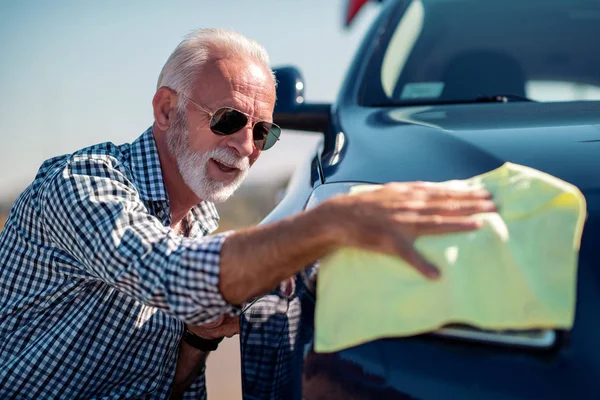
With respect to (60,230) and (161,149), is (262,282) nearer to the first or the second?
(60,230)

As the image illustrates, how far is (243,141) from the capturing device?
2070 mm

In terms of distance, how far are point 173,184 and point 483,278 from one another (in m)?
1.24

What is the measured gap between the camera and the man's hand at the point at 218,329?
6.79ft

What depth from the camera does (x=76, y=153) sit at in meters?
1.85

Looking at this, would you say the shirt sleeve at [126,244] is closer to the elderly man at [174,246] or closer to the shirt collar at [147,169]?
the elderly man at [174,246]

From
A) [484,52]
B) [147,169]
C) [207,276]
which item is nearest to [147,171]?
[147,169]

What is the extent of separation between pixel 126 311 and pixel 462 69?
1259 millimetres

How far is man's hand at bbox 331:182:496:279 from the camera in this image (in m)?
1.15

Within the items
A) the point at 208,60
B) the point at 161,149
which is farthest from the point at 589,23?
the point at 161,149

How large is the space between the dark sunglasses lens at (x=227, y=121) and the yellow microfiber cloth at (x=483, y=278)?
0.91 metres

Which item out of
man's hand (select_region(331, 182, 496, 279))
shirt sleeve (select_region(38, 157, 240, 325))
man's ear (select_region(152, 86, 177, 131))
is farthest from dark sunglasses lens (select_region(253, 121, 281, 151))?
man's hand (select_region(331, 182, 496, 279))

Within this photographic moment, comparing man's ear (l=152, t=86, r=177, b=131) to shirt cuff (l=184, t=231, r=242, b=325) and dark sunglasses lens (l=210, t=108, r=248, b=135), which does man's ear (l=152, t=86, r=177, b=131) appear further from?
shirt cuff (l=184, t=231, r=242, b=325)

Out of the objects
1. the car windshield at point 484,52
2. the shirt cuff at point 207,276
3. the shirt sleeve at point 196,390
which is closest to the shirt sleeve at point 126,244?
the shirt cuff at point 207,276

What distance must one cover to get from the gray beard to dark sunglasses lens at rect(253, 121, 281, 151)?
0.24ft
